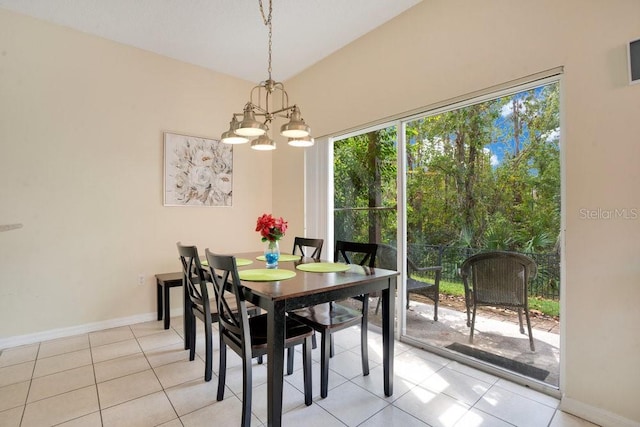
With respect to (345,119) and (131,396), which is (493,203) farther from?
(131,396)

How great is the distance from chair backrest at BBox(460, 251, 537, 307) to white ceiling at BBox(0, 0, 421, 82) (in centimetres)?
229

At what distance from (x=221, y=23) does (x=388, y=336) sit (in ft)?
10.4

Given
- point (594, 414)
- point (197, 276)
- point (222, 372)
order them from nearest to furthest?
point (594, 414), point (222, 372), point (197, 276)

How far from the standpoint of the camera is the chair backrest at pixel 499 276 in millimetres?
2254

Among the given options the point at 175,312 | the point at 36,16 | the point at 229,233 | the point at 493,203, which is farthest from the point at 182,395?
the point at 36,16

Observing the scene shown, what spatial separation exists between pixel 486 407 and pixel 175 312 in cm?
329

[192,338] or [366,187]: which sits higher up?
[366,187]

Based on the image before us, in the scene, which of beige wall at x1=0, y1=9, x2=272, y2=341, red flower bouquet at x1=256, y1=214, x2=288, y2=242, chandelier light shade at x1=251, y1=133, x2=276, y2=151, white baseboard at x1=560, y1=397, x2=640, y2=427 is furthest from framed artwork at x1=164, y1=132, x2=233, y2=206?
white baseboard at x1=560, y1=397, x2=640, y2=427

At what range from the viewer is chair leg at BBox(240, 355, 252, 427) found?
1.67 meters

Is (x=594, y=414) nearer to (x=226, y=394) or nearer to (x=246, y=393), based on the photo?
(x=246, y=393)

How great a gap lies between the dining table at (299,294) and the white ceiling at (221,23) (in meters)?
2.29

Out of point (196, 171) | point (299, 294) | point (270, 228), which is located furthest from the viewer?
point (196, 171)

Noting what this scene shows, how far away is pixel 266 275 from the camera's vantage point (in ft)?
6.61

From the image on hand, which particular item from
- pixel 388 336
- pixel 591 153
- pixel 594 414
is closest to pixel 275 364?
pixel 388 336
